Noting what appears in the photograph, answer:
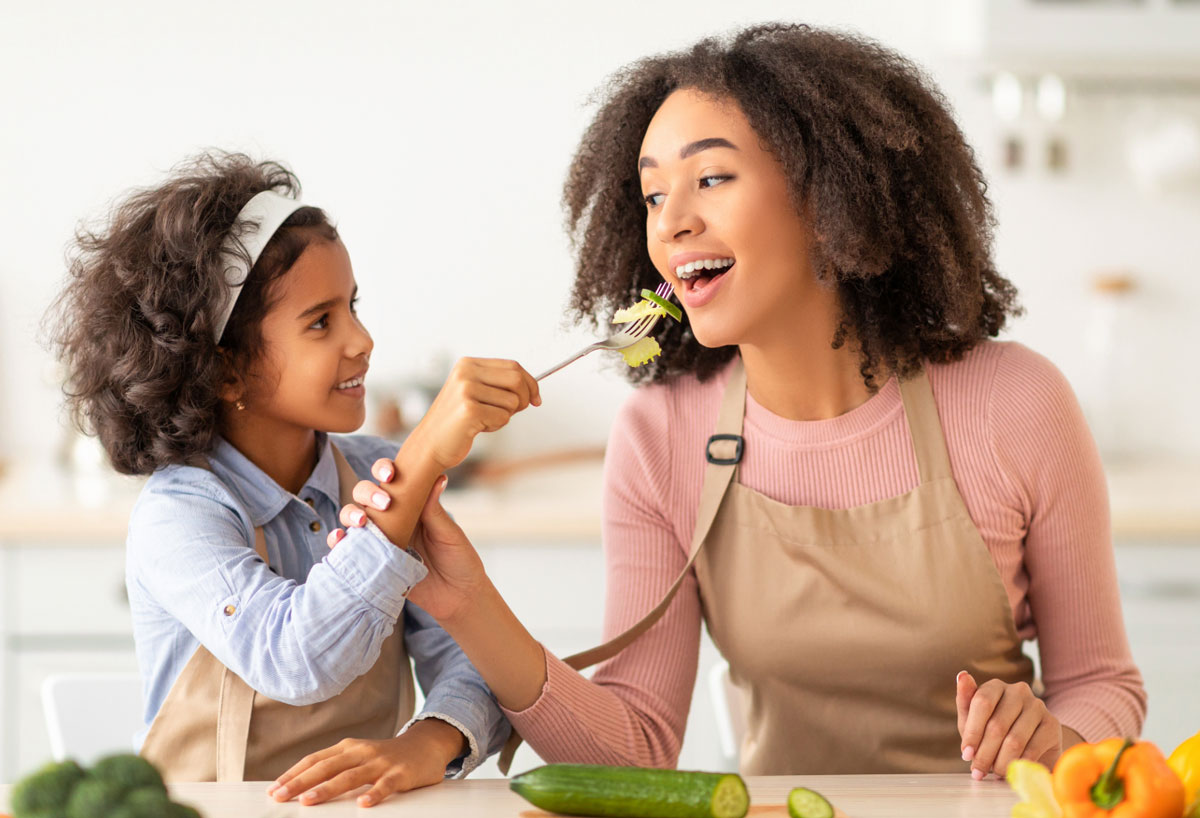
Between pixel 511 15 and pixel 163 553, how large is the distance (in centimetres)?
195

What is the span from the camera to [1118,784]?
2.65ft

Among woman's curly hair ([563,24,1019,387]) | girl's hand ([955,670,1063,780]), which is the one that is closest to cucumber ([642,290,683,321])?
woman's curly hair ([563,24,1019,387])

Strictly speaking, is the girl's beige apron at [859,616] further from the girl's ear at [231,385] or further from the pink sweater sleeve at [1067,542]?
the girl's ear at [231,385]

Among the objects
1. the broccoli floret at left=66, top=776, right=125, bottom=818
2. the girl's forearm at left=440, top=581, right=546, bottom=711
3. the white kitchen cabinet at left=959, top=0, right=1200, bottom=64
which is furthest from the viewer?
the white kitchen cabinet at left=959, top=0, right=1200, bottom=64

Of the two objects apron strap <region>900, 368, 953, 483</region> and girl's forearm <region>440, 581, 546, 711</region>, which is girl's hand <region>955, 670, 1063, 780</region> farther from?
girl's forearm <region>440, 581, 546, 711</region>

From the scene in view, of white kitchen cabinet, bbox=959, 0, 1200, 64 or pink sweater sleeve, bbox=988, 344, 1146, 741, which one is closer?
pink sweater sleeve, bbox=988, 344, 1146, 741

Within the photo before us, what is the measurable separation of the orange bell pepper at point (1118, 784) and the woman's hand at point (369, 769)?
0.51 meters

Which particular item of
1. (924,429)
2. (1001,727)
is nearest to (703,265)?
(924,429)

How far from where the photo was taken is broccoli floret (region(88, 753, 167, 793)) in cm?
76

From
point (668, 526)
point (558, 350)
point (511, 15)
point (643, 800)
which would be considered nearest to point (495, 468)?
→ point (558, 350)

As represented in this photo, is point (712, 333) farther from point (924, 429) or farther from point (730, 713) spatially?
point (730, 713)

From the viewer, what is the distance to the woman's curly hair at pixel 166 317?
123 cm

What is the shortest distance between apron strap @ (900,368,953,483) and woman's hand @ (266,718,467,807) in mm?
600

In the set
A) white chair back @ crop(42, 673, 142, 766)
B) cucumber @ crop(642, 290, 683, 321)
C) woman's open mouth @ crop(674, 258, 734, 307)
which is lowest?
white chair back @ crop(42, 673, 142, 766)
